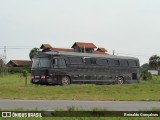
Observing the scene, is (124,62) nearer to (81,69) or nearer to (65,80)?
(81,69)

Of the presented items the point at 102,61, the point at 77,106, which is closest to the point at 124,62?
the point at 102,61

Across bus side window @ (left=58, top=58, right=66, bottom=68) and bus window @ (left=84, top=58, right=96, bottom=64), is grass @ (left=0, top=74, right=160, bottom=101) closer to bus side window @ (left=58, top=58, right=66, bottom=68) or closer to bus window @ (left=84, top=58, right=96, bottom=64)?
bus side window @ (left=58, top=58, right=66, bottom=68)

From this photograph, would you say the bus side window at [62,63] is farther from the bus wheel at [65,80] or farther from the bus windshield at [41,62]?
the bus windshield at [41,62]

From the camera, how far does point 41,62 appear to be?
3142 cm

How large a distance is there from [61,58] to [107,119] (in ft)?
69.8

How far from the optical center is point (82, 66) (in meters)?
33.3

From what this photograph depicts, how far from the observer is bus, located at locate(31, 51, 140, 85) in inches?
1211

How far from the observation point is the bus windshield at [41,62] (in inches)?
1217

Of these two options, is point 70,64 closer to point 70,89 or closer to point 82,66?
point 82,66

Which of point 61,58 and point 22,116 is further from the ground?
point 61,58

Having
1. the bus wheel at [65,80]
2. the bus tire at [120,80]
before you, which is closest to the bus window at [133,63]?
the bus tire at [120,80]

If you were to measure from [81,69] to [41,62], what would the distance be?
3.53 meters

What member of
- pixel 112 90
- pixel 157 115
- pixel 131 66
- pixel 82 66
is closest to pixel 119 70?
pixel 131 66

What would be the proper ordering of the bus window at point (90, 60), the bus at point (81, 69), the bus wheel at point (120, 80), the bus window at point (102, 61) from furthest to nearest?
the bus wheel at point (120, 80)
the bus window at point (102, 61)
the bus window at point (90, 60)
the bus at point (81, 69)
